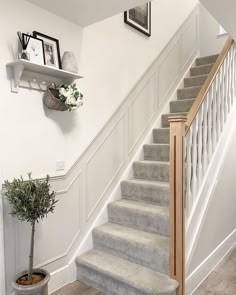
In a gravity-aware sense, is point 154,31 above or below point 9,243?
above

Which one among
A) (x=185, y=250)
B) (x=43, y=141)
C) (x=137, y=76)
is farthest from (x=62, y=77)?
(x=185, y=250)

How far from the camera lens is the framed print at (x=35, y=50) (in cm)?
198

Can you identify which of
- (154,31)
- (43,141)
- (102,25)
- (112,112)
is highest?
(154,31)

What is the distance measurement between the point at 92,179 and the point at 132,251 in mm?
810

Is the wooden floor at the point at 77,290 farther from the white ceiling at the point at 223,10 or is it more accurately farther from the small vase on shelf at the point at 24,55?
the white ceiling at the point at 223,10

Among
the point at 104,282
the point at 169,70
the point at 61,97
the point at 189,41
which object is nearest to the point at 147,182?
the point at 104,282

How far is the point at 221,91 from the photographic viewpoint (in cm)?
290

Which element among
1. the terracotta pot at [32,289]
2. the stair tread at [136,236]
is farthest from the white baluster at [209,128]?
the terracotta pot at [32,289]

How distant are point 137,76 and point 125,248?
2091 mm

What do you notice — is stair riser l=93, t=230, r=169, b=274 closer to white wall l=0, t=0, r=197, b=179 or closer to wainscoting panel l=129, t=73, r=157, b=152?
white wall l=0, t=0, r=197, b=179

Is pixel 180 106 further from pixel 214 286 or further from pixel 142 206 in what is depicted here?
pixel 214 286

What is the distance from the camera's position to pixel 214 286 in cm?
244

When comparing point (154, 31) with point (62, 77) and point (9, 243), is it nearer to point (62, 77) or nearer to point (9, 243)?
point (62, 77)

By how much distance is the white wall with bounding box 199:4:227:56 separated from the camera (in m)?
4.94
